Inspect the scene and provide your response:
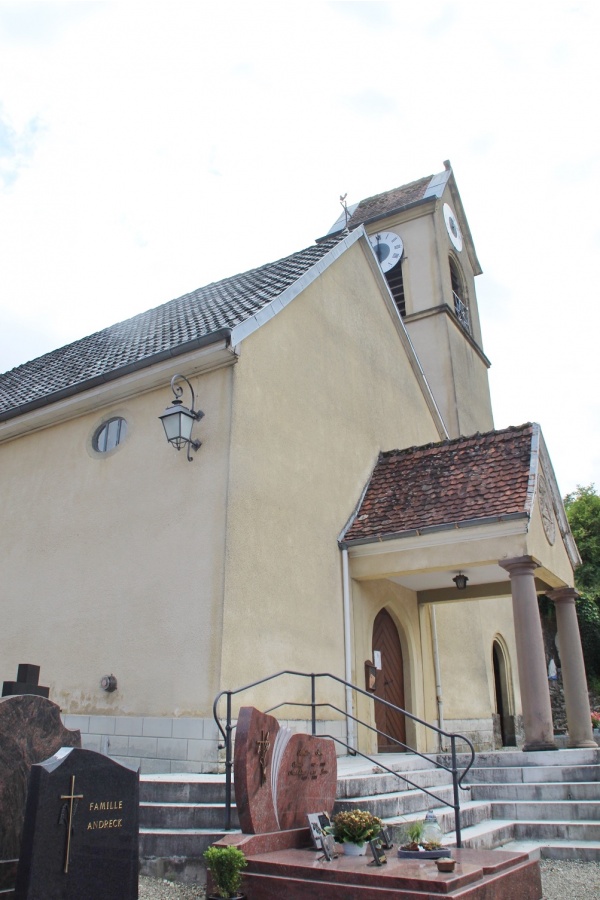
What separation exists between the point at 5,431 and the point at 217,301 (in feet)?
14.7

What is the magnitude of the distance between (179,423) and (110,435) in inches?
77.0

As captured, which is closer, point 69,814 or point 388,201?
point 69,814

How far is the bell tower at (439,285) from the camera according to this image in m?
20.0

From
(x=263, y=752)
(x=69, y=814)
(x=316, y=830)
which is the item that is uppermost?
(x=263, y=752)

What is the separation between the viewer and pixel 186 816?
21.6ft

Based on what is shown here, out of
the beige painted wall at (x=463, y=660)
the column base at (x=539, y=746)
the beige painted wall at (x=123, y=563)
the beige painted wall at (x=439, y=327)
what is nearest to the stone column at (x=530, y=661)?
the column base at (x=539, y=746)

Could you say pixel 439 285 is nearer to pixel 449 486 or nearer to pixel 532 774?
pixel 449 486

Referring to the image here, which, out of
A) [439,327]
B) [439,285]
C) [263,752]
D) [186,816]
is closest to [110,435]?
[186,816]

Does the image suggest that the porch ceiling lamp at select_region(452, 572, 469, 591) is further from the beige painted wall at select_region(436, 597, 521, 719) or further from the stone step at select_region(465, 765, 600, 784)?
the stone step at select_region(465, 765, 600, 784)

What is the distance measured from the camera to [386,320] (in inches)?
613

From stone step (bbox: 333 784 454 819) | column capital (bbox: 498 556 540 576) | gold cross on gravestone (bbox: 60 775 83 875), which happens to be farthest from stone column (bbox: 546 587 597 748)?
gold cross on gravestone (bbox: 60 775 83 875)

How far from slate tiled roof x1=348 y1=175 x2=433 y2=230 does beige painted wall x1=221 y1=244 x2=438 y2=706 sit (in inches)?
384

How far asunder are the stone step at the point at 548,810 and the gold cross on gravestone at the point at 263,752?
3761 mm

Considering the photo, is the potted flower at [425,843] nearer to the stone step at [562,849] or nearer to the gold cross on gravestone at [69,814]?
the stone step at [562,849]
